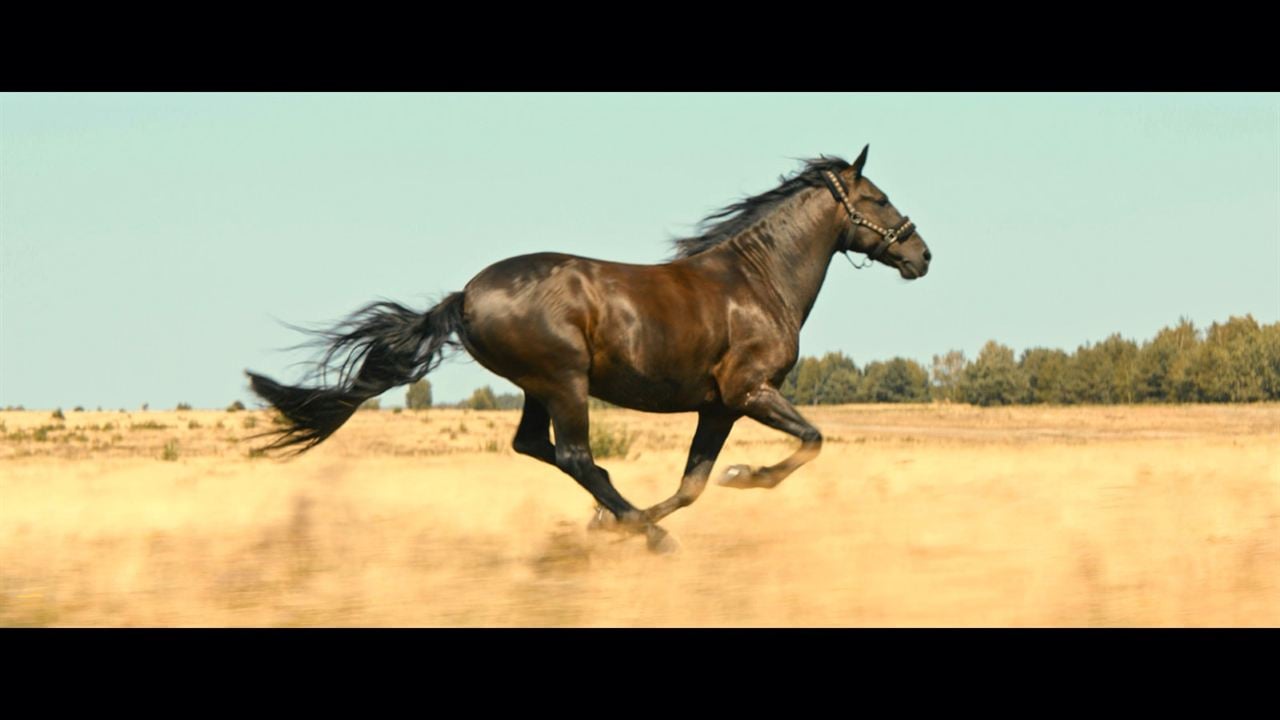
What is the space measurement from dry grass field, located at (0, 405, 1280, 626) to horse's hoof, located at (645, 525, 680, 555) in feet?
0.23

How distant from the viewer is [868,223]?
391 inches

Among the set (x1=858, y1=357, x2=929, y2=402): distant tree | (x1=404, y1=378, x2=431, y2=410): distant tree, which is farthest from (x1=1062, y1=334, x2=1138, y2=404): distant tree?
(x1=404, y1=378, x2=431, y2=410): distant tree

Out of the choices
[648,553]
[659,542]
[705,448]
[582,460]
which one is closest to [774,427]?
[705,448]

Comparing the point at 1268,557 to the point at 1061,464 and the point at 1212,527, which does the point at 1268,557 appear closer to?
the point at 1212,527

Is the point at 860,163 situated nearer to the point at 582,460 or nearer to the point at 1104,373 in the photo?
the point at 582,460

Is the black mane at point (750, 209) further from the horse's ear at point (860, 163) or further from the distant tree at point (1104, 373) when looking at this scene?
the distant tree at point (1104, 373)

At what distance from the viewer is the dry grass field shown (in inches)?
279

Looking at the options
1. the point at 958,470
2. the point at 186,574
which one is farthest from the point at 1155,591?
A: the point at 958,470

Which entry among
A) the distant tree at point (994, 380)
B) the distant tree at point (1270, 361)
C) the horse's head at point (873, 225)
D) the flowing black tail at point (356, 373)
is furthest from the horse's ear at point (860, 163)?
the distant tree at point (994, 380)

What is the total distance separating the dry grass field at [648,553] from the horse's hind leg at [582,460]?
207 mm

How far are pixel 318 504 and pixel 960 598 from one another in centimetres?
687

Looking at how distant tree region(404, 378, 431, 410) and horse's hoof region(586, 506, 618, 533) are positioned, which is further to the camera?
distant tree region(404, 378, 431, 410)

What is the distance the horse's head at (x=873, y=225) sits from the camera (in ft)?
32.6

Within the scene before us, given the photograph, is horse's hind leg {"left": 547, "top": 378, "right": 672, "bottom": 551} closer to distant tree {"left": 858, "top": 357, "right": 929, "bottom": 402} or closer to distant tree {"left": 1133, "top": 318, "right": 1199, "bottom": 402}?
distant tree {"left": 1133, "top": 318, "right": 1199, "bottom": 402}
